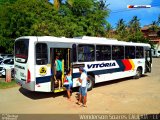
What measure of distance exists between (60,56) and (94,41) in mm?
2587

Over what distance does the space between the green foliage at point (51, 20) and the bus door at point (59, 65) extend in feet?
31.9

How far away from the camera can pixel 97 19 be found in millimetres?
28500

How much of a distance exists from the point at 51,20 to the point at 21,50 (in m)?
12.4

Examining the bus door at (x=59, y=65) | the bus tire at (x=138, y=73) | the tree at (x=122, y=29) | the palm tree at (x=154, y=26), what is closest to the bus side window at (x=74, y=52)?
the bus door at (x=59, y=65)

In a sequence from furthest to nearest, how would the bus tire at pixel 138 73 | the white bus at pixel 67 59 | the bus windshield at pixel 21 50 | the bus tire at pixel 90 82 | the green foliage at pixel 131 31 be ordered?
the green foliage at pixel 131 31 < the bus tire at pixel 138 73 < the bus tire at pixel 90 82 < the bus windshield at pixel 21 50 < the white bus at pixel 67 59

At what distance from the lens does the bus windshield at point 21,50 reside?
11.5 metres

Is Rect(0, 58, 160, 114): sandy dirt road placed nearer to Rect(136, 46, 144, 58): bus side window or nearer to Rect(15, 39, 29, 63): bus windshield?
Rect(15, 39, 29, 63): bus windshield

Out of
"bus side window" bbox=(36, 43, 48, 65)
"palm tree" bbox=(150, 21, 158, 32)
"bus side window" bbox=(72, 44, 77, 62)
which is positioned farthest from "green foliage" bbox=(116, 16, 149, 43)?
"bus side window" bbox=(36, 43, 48, 65)

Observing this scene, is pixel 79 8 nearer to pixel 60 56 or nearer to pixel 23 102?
pixel 60 56

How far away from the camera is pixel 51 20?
23.9 meters

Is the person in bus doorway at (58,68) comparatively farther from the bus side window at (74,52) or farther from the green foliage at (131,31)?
the green foliage at (131,31)

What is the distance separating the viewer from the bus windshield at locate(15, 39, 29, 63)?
1146 centimetres

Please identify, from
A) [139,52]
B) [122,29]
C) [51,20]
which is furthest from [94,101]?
[122,29]

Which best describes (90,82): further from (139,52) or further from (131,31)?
(131,31)
